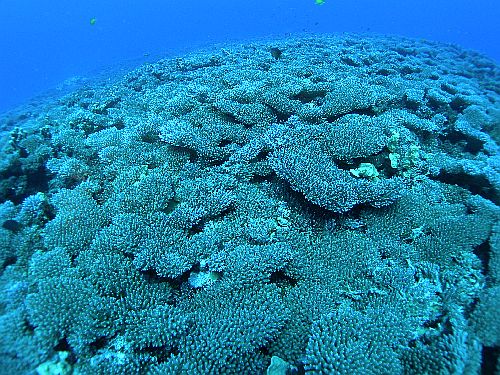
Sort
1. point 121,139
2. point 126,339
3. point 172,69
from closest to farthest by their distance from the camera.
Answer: point 126,339 → point 121,139 → point 172,69

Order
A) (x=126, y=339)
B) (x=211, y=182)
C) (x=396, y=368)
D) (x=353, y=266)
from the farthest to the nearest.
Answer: (x=211, y=182)
(x=353, y=266)
(x=126, y=339)
(x=396, y=368)

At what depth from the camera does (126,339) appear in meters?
3.41

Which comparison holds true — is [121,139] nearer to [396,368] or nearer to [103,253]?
[103,253]

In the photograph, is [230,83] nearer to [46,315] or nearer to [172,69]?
[172,69]

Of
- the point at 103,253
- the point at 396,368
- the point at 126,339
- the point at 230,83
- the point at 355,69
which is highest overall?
the point at 355,69

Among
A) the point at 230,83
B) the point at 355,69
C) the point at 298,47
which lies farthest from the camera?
the point at 298,47

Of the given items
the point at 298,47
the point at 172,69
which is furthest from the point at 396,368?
the point at 298,47

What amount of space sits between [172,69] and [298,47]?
6589mm

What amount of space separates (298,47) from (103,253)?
46.3ft

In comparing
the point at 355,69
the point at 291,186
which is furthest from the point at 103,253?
the point at 355,69

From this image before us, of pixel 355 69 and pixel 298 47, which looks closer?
pixel 355 69

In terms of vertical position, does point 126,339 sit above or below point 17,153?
below

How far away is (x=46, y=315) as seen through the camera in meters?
3.44

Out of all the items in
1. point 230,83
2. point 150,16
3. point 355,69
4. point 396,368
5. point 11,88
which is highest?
point 150,16
